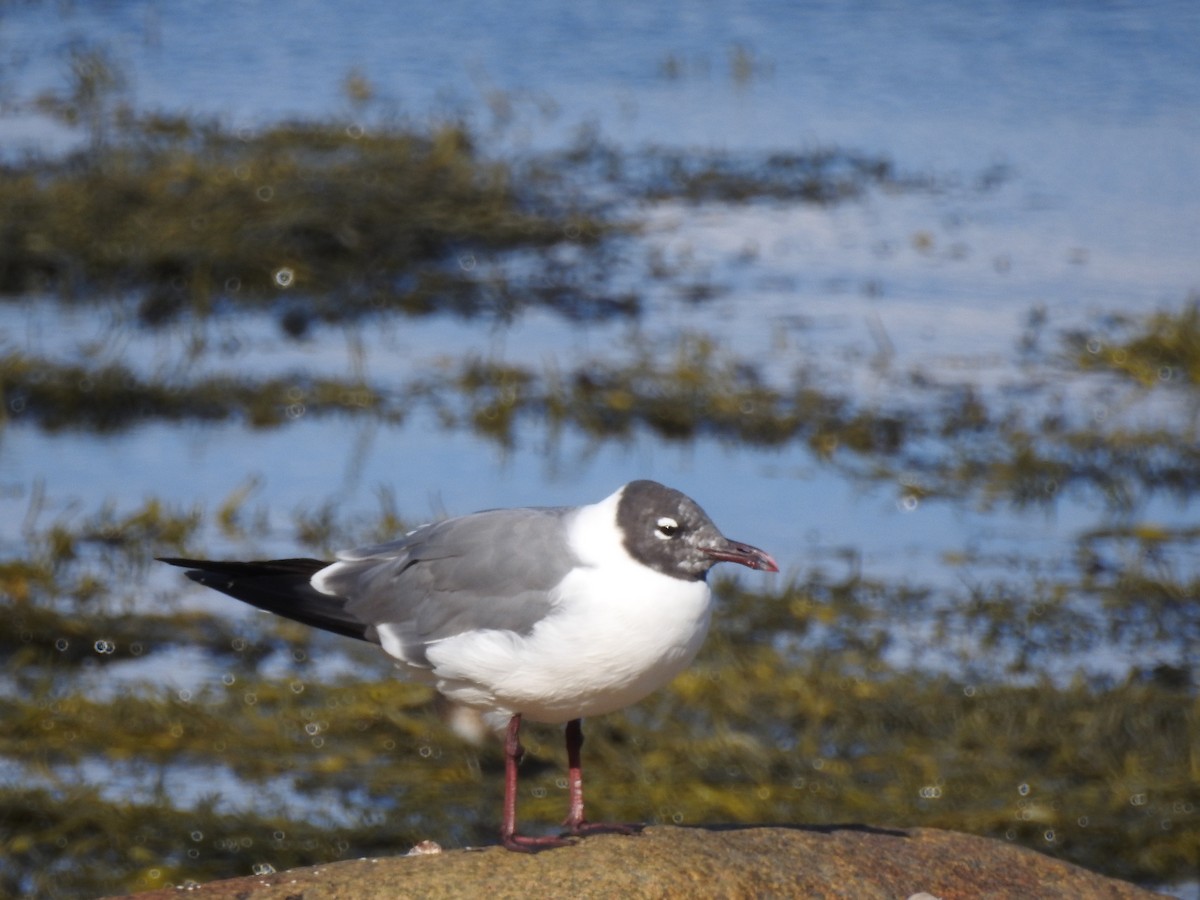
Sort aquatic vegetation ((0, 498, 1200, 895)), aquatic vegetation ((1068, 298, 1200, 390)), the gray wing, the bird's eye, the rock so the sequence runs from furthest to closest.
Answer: aquatic vegetation ((1068, 298, 1200, 390)) < aquatic vegetation ((0, 498, 1200, 895)) < the gray wing < the bird's eye < the rock

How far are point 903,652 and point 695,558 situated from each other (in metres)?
2.63

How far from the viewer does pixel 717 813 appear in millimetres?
6668

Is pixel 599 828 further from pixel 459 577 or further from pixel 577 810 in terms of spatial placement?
pixel 459 577

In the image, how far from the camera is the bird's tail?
5.65m

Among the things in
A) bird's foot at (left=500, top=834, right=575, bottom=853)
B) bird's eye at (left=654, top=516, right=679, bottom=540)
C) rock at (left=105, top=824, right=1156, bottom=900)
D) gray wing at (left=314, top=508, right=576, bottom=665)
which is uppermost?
bird's eye at (left=654, top=516, right=679, bottom=540)

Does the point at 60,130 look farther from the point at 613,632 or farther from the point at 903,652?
the point at 613,632

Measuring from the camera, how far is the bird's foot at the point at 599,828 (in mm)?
5246

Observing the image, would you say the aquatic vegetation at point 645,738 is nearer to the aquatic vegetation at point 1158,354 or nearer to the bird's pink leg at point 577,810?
the bird's pink leg at point 577,810

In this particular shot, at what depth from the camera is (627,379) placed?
32.4 feet

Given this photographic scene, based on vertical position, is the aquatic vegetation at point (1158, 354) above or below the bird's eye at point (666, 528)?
below

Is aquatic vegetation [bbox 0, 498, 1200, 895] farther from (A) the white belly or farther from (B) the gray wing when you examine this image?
(A) the white belly

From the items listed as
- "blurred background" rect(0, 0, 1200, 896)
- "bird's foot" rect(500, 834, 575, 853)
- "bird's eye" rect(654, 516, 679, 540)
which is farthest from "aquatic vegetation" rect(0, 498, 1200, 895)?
"bird's eye" rect(654, 516, 679, 540)

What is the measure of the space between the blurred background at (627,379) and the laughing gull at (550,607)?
4.09 feet

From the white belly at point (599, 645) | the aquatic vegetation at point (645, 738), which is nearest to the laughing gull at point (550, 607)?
the white belly at point (599, 645)
